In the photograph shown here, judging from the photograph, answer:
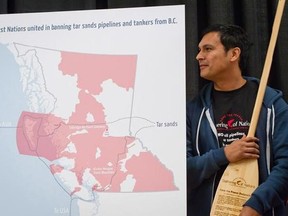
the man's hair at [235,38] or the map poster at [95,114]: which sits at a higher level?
the man's hair at [235,38]

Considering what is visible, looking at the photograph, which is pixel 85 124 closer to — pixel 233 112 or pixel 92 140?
pixel 92 140

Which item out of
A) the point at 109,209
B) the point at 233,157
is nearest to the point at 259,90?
the point at 233,157

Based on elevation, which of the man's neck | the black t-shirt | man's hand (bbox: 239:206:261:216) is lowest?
man's hand (bbox: 239:206:261:216)

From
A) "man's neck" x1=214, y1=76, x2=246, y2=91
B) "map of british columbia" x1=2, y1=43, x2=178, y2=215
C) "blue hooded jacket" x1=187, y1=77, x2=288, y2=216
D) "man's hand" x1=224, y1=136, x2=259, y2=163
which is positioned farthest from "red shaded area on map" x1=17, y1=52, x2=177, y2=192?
"man's neck" x1=214, y1=76, x2=246, y2=91

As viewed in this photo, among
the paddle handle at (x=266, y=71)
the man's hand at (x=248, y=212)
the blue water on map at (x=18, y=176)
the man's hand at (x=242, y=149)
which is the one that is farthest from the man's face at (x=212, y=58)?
the blue water on map at (x=18, y=176)

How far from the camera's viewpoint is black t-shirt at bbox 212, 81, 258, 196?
1736mm

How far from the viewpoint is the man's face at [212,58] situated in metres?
1.79

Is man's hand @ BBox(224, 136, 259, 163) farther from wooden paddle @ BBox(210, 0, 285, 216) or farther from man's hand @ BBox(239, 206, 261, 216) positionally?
man's hand @ BBox(239, 206, 261, 216)

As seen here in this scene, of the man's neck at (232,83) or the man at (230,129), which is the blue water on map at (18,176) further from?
the man's neck at (232,83)

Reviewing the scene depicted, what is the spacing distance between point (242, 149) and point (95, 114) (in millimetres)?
576

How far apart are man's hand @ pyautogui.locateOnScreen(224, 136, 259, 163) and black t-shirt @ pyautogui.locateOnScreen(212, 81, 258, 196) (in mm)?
Result: 23

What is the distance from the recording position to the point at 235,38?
1805mm

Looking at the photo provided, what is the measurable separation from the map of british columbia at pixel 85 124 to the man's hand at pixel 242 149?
0.78 ft

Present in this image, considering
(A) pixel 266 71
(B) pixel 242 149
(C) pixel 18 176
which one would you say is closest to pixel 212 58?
(A) pixel 266 71
